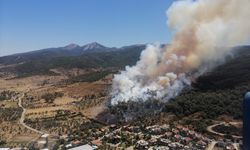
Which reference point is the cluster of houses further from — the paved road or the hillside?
the hillside

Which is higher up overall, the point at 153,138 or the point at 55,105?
the point at 55,105

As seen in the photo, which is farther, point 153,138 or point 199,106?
point 199,106

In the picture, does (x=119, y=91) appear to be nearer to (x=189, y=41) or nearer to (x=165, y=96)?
(x=165, y=96)

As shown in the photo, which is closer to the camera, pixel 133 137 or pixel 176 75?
pixel 133 137

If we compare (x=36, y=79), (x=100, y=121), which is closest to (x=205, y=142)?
(x=100, y=121)

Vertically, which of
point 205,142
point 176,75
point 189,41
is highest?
point 189,41

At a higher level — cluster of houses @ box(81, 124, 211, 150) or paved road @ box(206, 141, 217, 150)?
cluster of houses @ box(81, 124, 211, 150)

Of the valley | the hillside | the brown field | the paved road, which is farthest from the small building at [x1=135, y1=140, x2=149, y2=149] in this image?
the brown field

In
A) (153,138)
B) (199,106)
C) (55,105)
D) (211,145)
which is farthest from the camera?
(55,105)

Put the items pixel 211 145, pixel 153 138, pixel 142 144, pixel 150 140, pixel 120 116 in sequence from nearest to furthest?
pixel 142 144
pixel 211 145
pixel 150 140
pixel 153 138
pixel 120 116

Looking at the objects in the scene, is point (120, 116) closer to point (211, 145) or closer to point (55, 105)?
point (211, 145)

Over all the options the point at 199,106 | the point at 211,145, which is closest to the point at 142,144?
the point at 211,145
